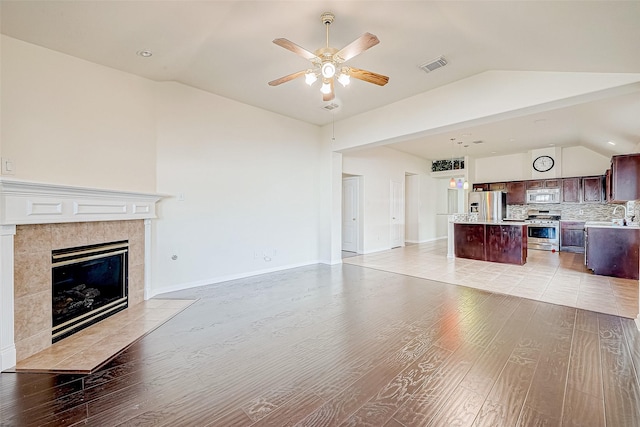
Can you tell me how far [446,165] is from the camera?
10.4m

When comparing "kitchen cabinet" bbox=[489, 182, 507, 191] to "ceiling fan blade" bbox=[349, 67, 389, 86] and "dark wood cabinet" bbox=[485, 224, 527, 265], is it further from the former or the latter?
"ceiling fan blade" bbox=[349, 67, 389, 86]

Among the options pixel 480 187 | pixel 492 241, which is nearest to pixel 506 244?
pixel 492 241

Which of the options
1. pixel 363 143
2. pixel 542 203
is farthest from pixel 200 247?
pixel 542 203

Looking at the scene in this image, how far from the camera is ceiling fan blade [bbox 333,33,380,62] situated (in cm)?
240

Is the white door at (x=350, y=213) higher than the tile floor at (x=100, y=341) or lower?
higher

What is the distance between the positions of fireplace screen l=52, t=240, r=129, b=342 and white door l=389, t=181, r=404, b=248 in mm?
7197

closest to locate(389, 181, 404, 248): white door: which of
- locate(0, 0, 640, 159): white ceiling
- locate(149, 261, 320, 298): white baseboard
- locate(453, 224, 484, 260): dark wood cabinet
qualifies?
locate(453, 224, 484, 260): dark wood cabinet

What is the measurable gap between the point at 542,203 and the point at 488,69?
719 centimetres

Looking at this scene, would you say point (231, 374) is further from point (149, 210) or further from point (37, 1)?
Result: point (37, 1)

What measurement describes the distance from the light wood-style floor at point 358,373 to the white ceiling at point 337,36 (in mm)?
2692

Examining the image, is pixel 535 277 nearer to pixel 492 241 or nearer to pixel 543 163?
pixel 492 241

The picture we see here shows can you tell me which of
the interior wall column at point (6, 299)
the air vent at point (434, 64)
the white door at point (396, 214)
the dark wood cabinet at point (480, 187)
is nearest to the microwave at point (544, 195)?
the dark wood cabinet at point (480, 187)

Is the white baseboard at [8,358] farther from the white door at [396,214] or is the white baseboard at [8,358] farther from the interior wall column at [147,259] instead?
the white door at [396,214]

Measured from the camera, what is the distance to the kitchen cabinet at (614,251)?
4.91 meters
